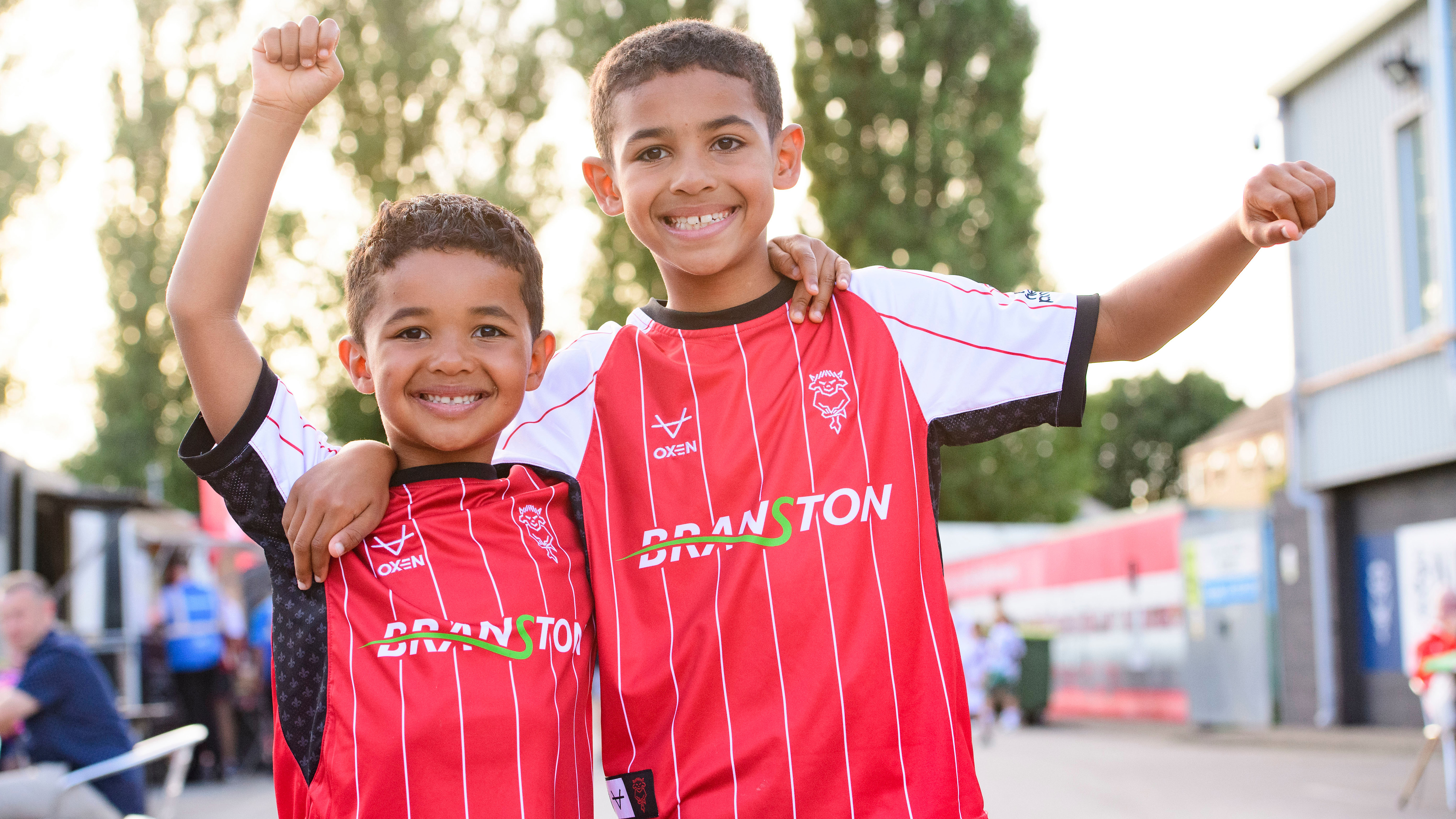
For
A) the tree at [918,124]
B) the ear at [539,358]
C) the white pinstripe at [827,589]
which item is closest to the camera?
the white pinstripe at [827,589]

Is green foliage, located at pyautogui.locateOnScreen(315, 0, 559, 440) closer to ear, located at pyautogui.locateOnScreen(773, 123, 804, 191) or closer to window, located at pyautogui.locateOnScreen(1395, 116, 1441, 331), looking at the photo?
window, located at pyautogui.locateOnScreen(1395, 116, 1441, 331)

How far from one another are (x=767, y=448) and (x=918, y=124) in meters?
24.9

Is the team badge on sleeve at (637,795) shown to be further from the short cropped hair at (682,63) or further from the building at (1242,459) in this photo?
the building at (1242,459)

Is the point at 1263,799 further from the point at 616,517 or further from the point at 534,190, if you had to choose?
the point at 534,190

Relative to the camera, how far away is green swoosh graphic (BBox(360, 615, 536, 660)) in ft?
7.00

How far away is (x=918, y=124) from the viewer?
26.1 metres

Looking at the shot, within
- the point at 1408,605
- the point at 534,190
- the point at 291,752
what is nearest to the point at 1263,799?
the point at 1408,605

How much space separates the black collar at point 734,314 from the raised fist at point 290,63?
0.71 meters

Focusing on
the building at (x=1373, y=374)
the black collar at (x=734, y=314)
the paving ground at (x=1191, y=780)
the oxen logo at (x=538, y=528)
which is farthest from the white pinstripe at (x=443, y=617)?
the building at (x=1373, y=374)

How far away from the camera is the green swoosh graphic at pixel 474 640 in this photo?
213 cm

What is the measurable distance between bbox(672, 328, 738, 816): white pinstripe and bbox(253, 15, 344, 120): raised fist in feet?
2.46

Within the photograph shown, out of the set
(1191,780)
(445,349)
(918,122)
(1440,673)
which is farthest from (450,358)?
(918,122)

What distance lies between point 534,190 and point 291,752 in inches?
773

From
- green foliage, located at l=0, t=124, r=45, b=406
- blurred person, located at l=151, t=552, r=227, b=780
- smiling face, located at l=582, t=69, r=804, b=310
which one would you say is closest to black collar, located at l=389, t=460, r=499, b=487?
smiling face, located at l=582, t=69, r=804, b=310
